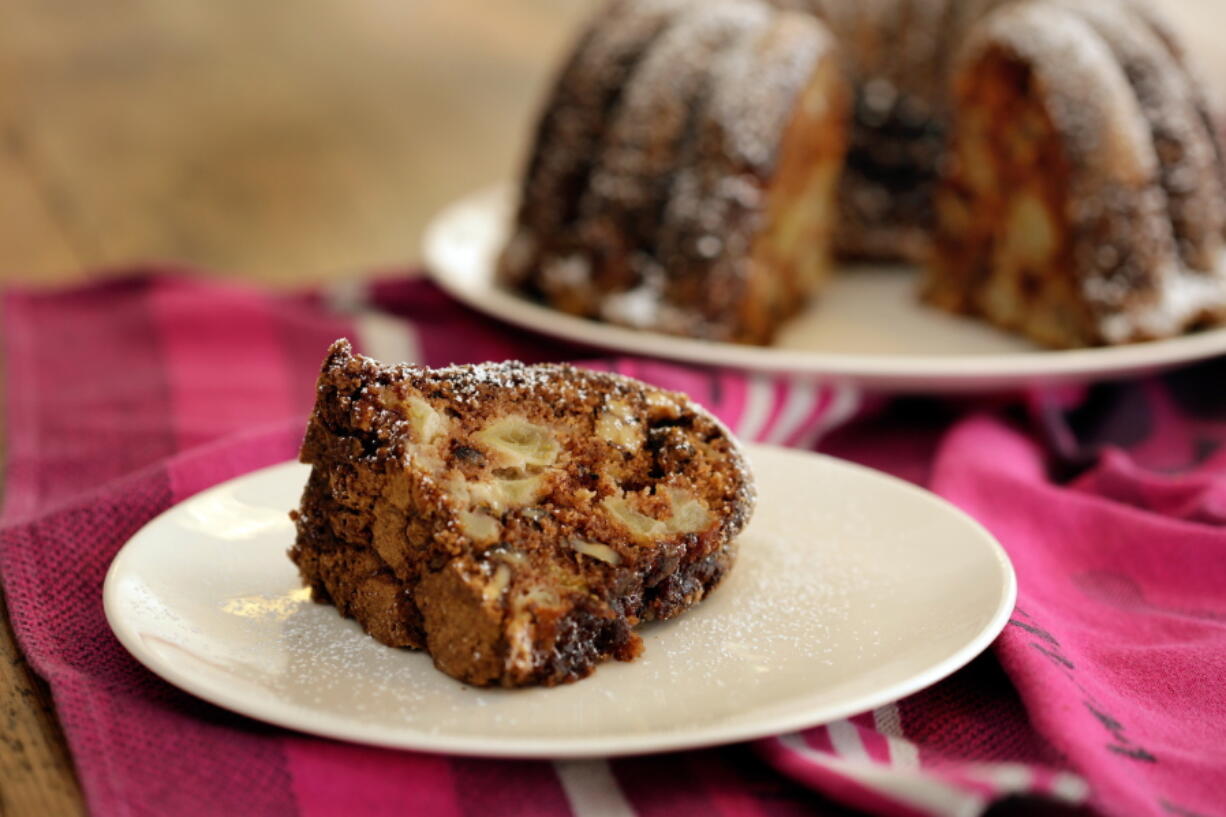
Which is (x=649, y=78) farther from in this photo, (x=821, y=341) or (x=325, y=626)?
(x=325, y=626)

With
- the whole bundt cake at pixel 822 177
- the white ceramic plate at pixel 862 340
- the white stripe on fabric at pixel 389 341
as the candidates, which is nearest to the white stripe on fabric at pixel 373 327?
the white stripe on fabric at pixel 389 341

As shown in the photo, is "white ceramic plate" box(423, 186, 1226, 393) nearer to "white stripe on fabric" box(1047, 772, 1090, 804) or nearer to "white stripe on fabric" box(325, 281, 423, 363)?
"white stripe on fabric" box(325, 281, 423, 363)

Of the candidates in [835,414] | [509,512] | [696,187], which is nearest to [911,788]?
[509,512]

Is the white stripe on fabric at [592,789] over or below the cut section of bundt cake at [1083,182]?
below

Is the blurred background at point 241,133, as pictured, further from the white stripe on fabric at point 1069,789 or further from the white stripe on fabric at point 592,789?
the white stripe on fabric at point 1069,789

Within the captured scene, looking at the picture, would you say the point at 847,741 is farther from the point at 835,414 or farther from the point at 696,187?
the point at 696,187
